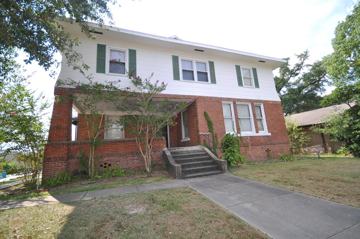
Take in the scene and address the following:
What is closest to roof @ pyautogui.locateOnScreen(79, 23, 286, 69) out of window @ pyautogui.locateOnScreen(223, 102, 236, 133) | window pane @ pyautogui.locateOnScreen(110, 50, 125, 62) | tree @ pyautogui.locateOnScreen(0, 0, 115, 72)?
window pane @ pyautogui.locateOnScreen(110, 50, 125, 62)

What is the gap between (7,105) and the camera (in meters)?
6.09

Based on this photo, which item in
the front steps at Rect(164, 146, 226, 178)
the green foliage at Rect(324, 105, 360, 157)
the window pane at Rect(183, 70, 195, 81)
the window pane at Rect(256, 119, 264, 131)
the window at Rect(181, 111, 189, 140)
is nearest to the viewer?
the front steps at Rect(164, 146, 226, 178)

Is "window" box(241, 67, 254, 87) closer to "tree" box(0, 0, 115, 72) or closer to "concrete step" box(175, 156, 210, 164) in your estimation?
"concrete step" box(175, 156, 210, 164)

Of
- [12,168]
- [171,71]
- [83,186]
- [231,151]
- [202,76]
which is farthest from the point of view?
[202,76]

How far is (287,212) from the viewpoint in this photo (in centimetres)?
325

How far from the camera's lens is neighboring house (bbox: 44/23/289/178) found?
7305 millimetres

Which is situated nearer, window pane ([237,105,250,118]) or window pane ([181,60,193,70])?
window pane ([181,60,193,70])

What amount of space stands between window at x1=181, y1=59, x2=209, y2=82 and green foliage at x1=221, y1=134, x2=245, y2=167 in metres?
3.94

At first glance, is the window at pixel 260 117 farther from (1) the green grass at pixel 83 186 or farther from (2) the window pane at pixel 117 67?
(2) the window pane at pixel 117 67

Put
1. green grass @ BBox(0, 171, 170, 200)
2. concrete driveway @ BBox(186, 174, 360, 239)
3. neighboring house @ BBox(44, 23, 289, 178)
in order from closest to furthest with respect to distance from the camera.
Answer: concrete driveway @ BBox(186, 174, 360, 239), green grass @ BBox(0, 171, 170, 200), neighboring house @ BBox(44, 23, 289, 178)

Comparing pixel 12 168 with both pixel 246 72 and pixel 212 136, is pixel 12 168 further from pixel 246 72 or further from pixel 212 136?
pixel 246 72

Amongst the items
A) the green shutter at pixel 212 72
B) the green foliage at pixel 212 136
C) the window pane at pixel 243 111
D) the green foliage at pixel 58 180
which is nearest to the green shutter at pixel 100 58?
the green foliage at pixel 58 180

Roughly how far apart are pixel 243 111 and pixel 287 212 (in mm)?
8172

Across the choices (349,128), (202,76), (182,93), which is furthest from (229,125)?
(349,128)
